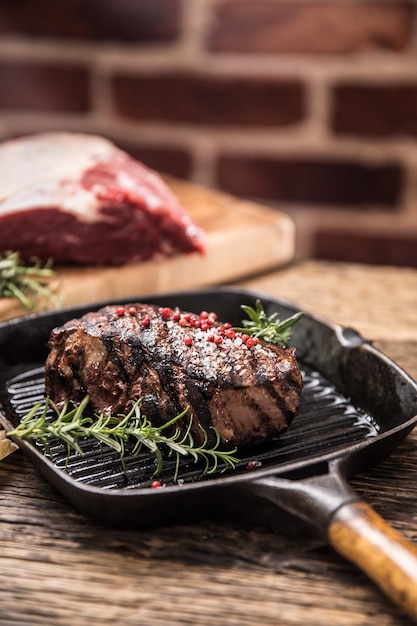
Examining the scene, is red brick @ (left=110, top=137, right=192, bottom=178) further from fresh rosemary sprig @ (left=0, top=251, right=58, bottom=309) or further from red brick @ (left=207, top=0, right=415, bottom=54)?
fresh rosemary sprig @ (left=0, top=251, right=58, bottom=309)

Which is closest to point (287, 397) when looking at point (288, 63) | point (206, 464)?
point (206, 464)

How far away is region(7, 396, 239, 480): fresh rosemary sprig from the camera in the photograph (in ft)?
4.74

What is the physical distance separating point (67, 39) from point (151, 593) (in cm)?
267

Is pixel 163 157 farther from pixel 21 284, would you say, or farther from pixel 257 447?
pixel 257 447

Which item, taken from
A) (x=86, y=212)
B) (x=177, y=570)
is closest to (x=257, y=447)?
(x=177, y=570)

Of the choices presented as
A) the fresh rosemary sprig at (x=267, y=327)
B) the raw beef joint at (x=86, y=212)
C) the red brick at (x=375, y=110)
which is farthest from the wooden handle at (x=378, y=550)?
the red brick at (x=375, y=110)

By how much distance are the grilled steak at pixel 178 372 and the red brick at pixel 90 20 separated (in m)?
1.93

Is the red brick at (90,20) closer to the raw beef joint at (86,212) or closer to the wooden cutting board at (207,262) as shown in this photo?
the wooden cutting board at (207,262)

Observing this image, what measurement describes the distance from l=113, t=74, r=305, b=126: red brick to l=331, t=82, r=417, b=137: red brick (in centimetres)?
16

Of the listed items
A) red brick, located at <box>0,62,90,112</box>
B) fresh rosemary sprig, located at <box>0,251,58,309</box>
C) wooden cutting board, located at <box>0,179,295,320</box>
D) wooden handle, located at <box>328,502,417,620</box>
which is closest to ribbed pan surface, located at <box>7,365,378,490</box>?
wooden handle, located at <box>328,502,417,620</box>

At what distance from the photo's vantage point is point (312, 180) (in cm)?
337

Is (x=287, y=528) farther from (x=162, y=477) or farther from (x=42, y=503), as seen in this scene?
(x=42, y=503)

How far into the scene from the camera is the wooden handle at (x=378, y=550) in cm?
114

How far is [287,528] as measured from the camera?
52.8 inches
